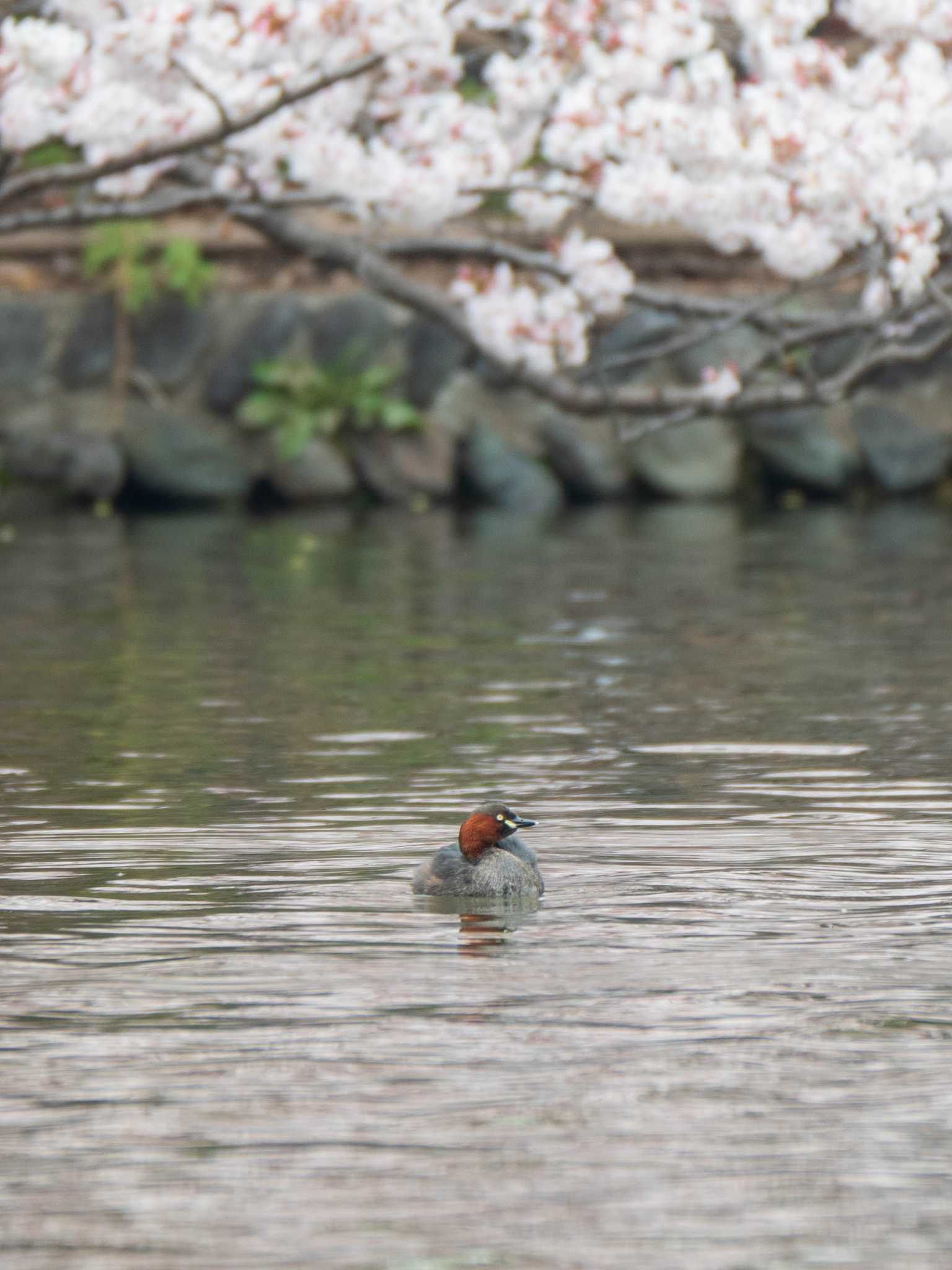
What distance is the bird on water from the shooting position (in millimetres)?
8328

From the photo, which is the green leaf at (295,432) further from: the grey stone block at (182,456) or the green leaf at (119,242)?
the green leaf at (119,242)

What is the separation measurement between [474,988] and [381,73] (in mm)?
11984

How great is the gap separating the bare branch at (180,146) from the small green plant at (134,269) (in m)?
12.4

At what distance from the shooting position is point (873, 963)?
7367 millimetres

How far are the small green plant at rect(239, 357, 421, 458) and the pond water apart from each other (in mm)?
12532

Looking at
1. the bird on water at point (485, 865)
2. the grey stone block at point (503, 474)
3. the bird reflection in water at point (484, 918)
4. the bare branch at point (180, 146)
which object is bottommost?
the grey stone block at point (503, 474)

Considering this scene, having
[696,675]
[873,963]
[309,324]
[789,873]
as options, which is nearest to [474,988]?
[873,963]

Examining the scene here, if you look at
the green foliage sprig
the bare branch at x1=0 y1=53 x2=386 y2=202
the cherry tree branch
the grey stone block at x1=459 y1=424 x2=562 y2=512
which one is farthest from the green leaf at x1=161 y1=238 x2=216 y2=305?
the bare branch at x1=0 y1=53 x2=386 y2=202

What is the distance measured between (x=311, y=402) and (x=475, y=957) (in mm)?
21556

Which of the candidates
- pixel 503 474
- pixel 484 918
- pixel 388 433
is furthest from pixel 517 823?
pixel 388 433

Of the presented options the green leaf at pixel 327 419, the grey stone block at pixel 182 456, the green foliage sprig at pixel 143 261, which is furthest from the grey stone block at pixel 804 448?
the green foliage sprig at pixel 143 261

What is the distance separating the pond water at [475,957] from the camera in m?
5.38

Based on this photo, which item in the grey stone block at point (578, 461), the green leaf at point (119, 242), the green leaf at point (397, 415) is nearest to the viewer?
the green leaf at point (397, 415)

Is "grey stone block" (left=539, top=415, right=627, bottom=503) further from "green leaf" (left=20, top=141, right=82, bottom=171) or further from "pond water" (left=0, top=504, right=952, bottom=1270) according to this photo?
"pond water" (left=0, top=504, right=952, bottom=1270)
